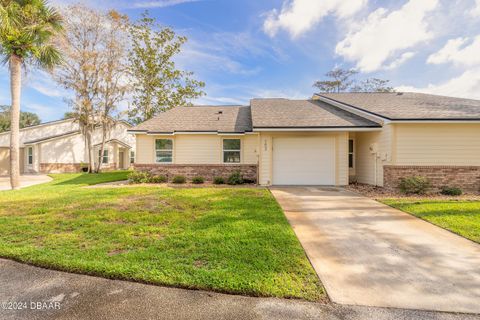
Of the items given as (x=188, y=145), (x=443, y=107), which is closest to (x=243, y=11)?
(x=188, y=145)

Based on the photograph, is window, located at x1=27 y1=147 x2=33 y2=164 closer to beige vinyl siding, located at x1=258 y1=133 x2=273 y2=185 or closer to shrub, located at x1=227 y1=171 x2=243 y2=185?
shrub, located at x1=227 y1=171 x2=243 y2=185

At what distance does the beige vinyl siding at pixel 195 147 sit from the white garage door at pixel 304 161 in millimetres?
2230

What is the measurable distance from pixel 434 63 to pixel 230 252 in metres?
19.1

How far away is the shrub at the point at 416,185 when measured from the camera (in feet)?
28.0

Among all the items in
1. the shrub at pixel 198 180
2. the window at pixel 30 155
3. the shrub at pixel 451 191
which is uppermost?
the window at pixel 30 155

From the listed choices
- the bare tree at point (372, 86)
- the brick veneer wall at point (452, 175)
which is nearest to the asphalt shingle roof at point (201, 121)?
the brick veneer wall at point (452, 175)

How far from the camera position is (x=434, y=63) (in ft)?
48.1

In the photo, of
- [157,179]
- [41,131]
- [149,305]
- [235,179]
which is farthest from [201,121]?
[41,131]

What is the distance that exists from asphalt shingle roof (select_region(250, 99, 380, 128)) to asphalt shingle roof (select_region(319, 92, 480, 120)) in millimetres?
796

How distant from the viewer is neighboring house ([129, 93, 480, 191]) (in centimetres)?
908

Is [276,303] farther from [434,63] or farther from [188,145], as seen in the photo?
[434,63]

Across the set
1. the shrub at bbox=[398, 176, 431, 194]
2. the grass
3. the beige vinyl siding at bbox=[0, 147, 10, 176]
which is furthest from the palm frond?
the shrub at bbox=[398, 176, 431, 194]

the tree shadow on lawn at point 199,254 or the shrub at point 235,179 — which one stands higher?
the shrub at point 235,179

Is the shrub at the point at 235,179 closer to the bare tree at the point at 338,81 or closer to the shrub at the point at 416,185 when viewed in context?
the shrub at the point at 416,185
